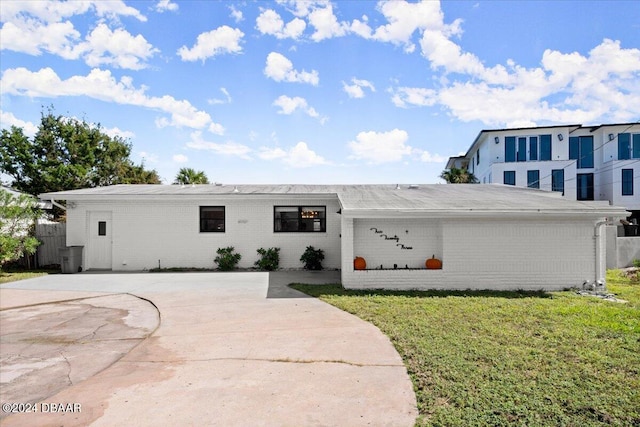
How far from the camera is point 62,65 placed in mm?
13945

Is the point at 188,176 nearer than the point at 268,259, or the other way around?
the point at 268,259

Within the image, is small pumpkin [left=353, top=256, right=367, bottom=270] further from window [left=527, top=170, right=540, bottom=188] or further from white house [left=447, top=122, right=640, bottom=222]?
window [left=527, top=170, right=540, bottom=188]

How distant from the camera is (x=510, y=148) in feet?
90.9

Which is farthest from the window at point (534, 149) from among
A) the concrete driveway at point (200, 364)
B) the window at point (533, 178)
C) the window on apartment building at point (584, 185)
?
the concrete driveway at point (200, 364)

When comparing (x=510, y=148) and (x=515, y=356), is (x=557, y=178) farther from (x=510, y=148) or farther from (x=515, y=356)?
(x=515, y=356)

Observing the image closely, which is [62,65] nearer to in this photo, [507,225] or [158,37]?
[158,37]

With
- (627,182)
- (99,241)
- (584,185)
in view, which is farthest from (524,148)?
(99,241)

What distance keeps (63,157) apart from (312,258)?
21766 mm

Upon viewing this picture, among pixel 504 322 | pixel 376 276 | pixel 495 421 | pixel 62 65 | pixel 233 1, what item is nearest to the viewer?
pixel 495 421

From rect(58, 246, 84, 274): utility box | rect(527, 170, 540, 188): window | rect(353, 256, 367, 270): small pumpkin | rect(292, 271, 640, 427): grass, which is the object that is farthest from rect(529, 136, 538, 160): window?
rect(58, 246, 84, 274): utility box

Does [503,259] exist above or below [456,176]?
below

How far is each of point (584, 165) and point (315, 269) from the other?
26966 millimetres

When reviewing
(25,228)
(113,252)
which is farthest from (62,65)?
(113,252)

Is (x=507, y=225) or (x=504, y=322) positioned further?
(x=507, y=225)
